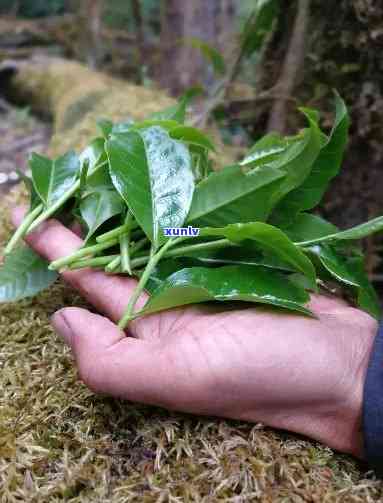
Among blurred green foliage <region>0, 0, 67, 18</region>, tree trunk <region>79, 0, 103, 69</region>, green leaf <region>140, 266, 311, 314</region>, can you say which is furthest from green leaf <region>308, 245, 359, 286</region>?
blurred green foliage <region>0, 0, 67, 18</region>

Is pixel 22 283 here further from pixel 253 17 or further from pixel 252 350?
pixel 253 17

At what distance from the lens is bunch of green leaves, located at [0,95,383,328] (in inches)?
29.4

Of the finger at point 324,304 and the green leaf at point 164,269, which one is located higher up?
the green leaf at point 164,269

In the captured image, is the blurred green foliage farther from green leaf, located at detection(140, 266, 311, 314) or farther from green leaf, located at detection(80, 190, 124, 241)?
green leaf, located at detection(140, 266, 311, 314)

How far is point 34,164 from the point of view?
3.16 ft

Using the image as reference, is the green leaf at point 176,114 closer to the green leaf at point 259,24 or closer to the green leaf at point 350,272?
the green leaf at point 350,272

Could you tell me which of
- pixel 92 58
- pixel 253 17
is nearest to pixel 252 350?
pixel 253 17

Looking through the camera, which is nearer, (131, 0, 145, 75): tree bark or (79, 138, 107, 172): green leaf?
(79, 138, 107, 172): green leaf

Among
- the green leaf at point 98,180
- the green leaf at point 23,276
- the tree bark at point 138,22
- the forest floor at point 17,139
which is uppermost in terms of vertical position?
the tree bark at point 138,22

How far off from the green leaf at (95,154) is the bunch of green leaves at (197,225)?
26 millimetres

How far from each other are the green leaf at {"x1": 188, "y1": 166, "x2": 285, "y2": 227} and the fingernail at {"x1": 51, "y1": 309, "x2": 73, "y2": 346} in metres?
0.28

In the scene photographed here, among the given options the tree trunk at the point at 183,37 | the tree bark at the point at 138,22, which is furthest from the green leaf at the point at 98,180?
the tree trunk at the point at 183,37

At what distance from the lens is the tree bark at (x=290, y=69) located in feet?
5.83

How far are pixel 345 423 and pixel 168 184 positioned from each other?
481mm
